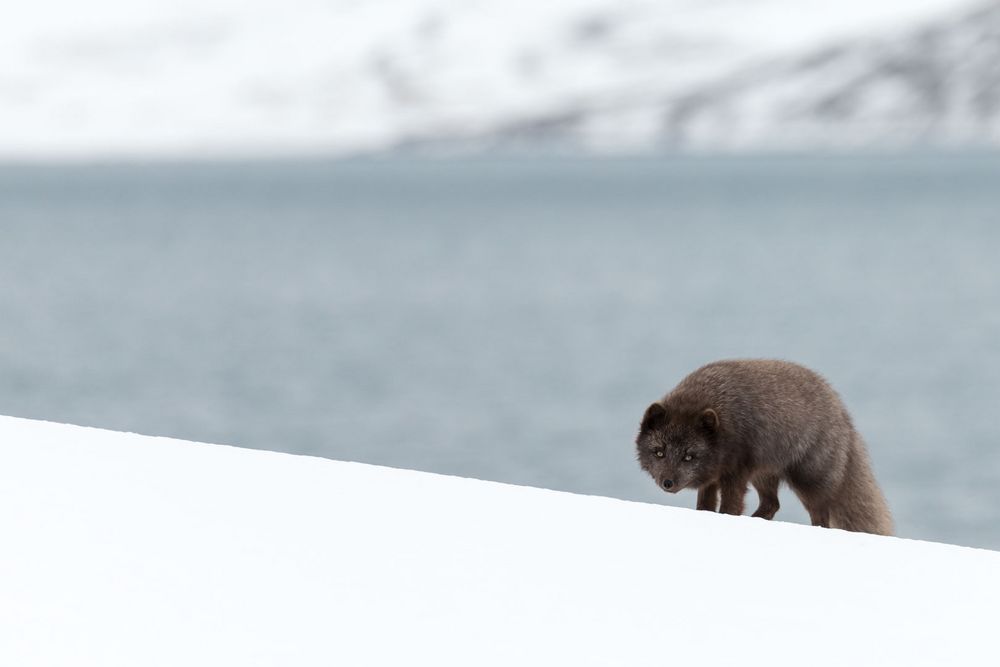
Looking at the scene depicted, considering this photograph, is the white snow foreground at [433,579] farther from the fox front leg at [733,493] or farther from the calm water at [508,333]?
the calm water at [508,333]

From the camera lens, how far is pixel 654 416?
3.56 m

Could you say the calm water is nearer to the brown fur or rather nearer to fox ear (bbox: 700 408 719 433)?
the brown fur

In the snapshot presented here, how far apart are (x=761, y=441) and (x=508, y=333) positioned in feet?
105

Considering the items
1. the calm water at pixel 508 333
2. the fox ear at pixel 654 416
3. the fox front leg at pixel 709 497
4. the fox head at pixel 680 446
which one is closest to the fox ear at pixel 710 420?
the fox head at pixel 680 446

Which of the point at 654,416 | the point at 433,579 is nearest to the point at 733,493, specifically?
the point at 654,416

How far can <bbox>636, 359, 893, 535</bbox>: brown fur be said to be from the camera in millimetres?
3547

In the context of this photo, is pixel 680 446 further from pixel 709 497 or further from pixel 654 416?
pixel 709 497

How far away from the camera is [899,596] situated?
2709 millimetres

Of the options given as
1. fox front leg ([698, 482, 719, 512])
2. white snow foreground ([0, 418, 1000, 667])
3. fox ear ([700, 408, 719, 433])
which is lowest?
white snow foreground ([0, 418, 1000, 667])

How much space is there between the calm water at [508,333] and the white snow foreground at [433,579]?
5.45 metres

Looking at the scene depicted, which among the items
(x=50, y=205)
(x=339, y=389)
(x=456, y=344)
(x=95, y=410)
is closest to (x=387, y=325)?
(x=456, y=344)

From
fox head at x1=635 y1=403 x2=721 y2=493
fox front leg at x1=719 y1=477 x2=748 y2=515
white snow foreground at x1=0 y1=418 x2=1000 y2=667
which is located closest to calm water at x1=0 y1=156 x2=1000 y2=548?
fox front leg at x1=719 y1=477 x2=748 y2=515

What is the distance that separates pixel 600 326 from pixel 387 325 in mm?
5489

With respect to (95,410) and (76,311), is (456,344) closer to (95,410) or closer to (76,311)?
(95,410)
